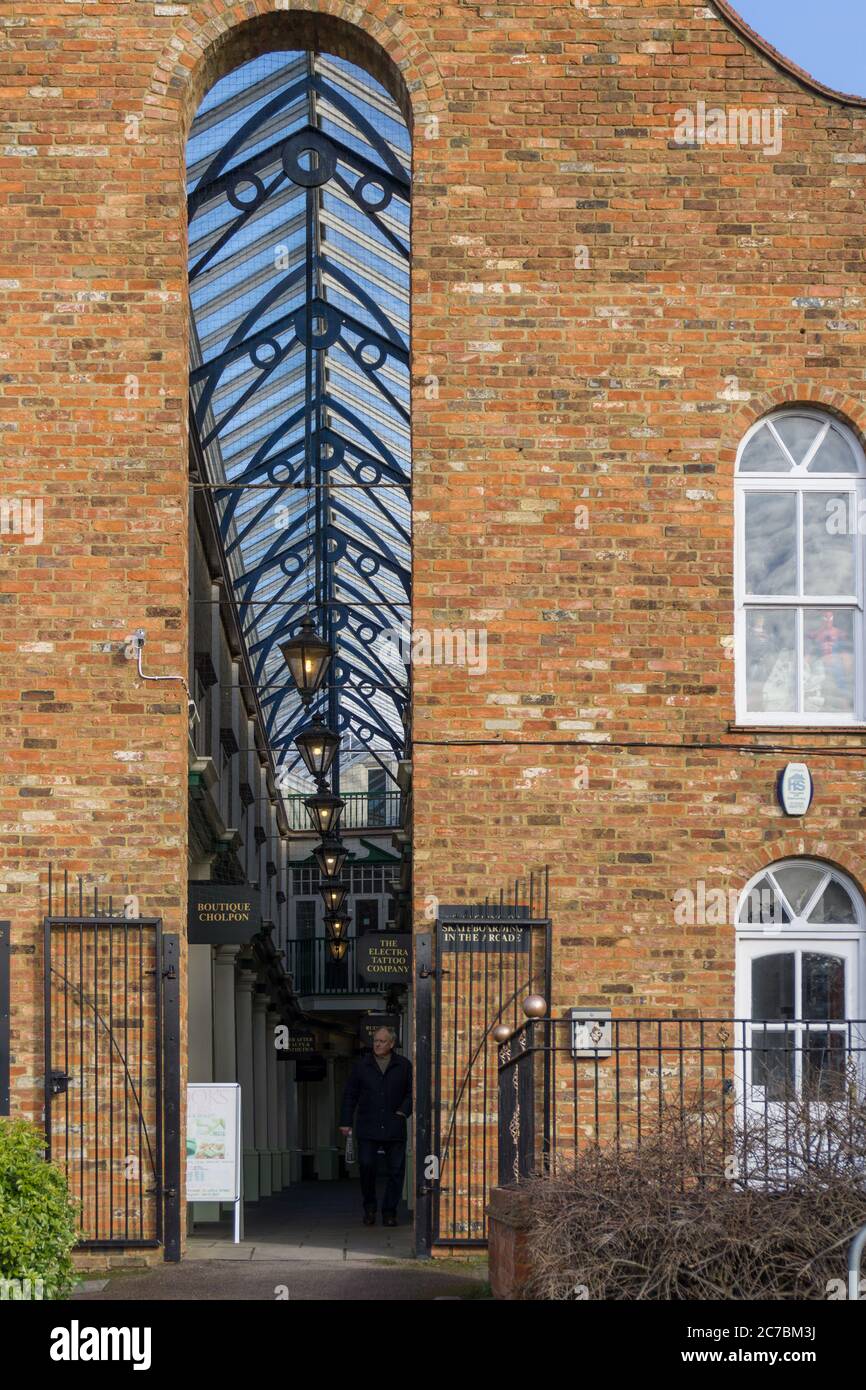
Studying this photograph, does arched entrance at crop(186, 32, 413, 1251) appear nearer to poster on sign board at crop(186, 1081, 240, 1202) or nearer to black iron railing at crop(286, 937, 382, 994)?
poster on sign board at crop(186, 1081, 240, 1202)

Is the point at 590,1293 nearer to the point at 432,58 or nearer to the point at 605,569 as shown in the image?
the point at 605,569

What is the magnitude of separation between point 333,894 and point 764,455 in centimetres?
1779

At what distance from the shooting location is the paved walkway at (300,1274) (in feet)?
37.7

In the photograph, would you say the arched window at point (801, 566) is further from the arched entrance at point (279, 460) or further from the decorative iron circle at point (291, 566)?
the decorative iron circle at point (291, 566)

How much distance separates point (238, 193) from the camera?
62.7 ft

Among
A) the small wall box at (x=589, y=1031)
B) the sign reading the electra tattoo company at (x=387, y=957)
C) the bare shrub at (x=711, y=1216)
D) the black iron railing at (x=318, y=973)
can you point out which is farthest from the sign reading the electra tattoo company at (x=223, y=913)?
the black iron railing at (x=318, y=973)

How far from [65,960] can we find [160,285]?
462 centimetres

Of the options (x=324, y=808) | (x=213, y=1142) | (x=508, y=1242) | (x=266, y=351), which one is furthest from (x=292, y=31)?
(x=324, y=808)

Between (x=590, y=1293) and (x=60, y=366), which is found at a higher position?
(x=60, y=366)

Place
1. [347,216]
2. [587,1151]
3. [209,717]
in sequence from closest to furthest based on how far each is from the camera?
[587,1151], [347,216], [209,717]

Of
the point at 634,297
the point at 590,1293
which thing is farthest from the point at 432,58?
the point at 590,1293

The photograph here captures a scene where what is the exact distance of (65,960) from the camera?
13125 mm

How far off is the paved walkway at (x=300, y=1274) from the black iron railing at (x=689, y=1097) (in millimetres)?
906

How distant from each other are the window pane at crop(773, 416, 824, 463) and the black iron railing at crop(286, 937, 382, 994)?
137 ft
